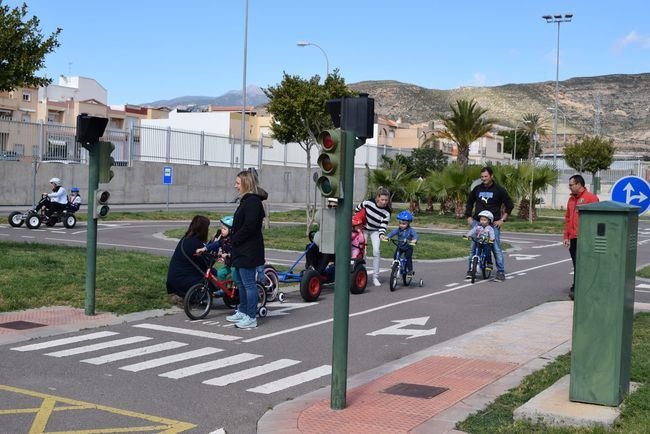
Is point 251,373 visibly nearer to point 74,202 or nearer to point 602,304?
point 602,304

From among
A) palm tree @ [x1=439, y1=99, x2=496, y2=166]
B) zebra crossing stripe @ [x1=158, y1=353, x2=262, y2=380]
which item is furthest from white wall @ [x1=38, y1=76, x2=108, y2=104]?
zebra crossing stripe @ [x1=158, y1=353, x2=262, y2=380]

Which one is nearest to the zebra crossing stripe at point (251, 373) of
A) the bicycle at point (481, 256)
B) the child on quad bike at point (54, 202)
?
the bicycle at point (481, 256)

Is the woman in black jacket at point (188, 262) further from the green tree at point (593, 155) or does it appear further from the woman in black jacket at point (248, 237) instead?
the green tree at point (593, 155)

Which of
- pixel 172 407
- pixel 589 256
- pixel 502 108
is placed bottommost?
pixel 172 407

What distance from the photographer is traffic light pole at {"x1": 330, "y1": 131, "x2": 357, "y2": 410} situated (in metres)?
6.61

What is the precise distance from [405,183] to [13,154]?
16654 millimetres

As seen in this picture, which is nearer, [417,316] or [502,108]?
[417,316]

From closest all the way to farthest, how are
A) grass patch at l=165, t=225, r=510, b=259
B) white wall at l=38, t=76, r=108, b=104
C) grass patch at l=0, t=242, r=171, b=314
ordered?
grass patch at l=0, t=242, r=171, b=314, grass patch at l=165, t=225, r=510, b=259, white wall at l=38, t=76, r=108, b=104

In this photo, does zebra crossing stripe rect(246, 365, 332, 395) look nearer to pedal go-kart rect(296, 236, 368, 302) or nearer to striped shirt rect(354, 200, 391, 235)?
pedal go-kart rect(296, 236, 368, 302)

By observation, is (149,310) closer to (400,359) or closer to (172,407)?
(400,359)

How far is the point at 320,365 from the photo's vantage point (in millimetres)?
8602

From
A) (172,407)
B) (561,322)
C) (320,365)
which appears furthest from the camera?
(561,322)

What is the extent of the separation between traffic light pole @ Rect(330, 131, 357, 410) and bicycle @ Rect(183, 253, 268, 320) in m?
4.47

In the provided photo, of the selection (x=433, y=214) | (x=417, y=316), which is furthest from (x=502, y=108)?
(x=417, y=316)
